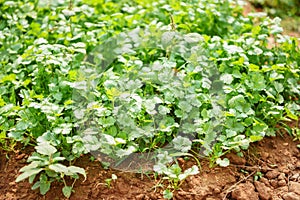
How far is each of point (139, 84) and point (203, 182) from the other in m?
0.60

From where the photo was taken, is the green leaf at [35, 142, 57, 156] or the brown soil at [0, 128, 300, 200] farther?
the brown soil at [0, 128, 300, 200]

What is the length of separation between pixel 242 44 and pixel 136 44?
658 millimetres

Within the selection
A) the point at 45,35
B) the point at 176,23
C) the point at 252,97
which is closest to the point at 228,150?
the point at 252,97

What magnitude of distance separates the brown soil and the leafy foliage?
3.7 inches

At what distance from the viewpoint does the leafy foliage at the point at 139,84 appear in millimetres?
2521

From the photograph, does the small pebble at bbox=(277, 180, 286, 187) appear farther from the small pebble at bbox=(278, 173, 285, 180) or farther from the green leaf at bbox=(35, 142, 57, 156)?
the green leaf at bbox=(35, 142, 57, 156)

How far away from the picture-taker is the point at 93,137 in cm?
246

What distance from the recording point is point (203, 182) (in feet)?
8.29

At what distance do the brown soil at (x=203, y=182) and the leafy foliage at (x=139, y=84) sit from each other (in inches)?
3.7

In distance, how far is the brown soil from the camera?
244cm

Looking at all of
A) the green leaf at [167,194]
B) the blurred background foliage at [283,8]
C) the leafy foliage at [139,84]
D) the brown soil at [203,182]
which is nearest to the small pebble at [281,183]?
the brown soil at [203,182]

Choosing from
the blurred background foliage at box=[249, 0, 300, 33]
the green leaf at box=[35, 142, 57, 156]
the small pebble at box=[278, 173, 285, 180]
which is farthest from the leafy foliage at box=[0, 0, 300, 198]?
the blurred background foliage at box=[249, 0, 300, 33]

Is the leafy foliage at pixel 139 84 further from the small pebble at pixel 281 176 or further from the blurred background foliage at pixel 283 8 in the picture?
the blurred background foliage at pixel 283 8

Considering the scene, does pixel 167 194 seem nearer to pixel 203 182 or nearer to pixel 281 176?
pixel 203 182
